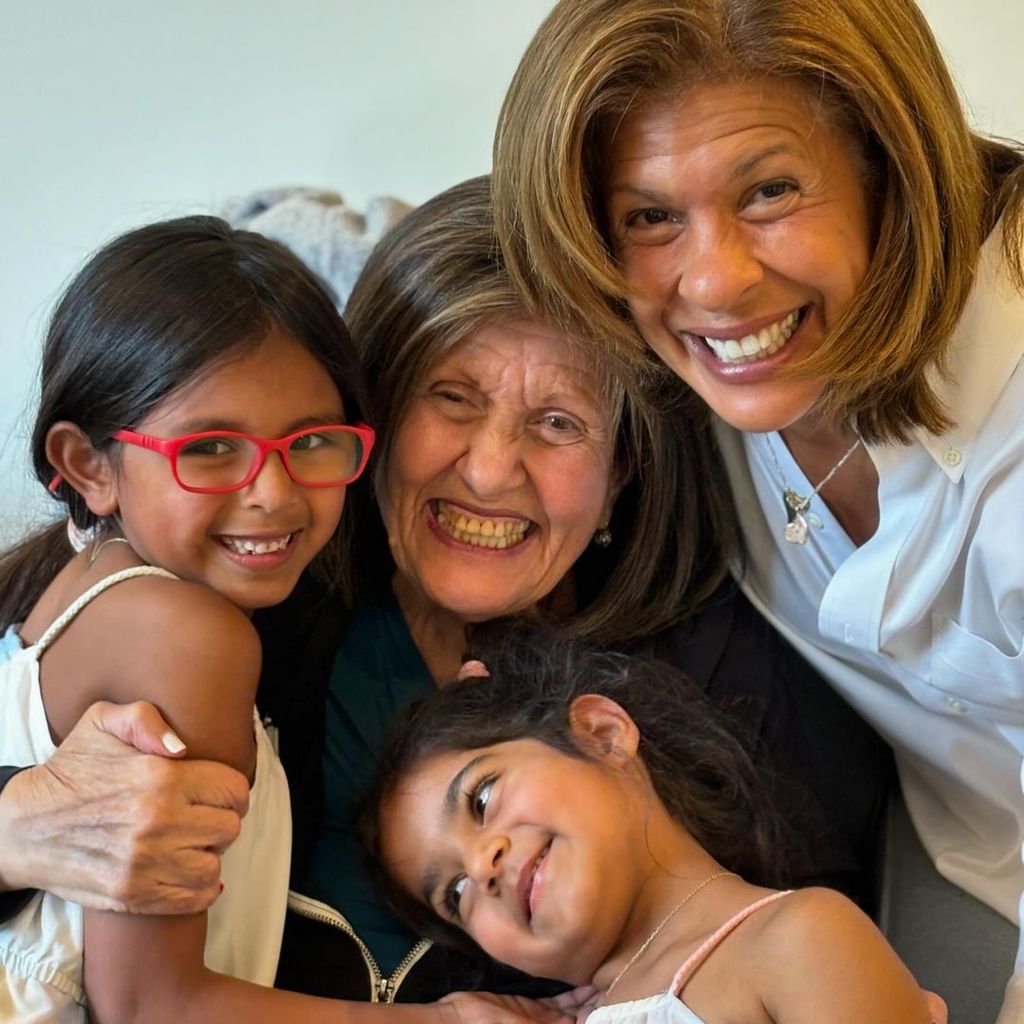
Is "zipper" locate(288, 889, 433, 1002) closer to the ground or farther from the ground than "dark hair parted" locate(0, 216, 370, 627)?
closer to the ground

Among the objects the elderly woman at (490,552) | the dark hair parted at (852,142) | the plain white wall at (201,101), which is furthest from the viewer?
the plain white wall at (201,101)

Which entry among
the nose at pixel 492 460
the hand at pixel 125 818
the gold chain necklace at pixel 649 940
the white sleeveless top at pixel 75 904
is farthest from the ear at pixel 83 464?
the gold chain necklace at pixel 649 940

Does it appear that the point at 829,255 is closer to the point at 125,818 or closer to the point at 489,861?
the point at 489,861

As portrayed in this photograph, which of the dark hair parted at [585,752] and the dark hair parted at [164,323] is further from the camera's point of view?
the dark hair parted at [585,752]

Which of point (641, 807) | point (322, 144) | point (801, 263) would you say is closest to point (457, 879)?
point (641, 807)

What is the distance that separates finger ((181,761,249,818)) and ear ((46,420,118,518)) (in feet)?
1.03

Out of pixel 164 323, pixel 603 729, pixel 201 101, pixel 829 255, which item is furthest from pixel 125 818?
pixel 201 101

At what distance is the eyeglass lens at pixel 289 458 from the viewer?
138cm

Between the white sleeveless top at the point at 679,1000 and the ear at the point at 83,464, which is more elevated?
the ear at the point at 83,464

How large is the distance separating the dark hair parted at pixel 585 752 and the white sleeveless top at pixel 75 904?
0.47ft

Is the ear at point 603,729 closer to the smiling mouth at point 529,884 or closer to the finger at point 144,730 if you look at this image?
the smiling mouth at point 529,884

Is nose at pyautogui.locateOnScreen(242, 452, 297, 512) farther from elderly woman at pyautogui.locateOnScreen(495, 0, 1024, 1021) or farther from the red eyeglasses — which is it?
elderly woman at pyautogui.locateOnScreen(495, 0, 1024, 1021)

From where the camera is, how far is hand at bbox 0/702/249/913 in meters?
1.29

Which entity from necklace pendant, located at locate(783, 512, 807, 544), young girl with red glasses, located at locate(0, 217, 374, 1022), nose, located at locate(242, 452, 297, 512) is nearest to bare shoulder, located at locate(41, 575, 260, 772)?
young girl with red glasses, located at locate(0, 217, 374, 1022)
